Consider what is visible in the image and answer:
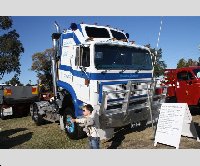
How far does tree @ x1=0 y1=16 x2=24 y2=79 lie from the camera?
1104 inches

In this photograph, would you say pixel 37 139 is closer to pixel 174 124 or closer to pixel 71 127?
pixel 71 127

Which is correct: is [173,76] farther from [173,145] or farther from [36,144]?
[36,144]

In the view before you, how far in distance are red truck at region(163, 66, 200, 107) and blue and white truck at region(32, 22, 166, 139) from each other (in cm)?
305

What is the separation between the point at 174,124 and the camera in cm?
798

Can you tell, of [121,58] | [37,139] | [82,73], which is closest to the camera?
[82,73]

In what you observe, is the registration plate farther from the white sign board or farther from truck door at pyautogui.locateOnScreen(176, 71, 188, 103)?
the white sign board

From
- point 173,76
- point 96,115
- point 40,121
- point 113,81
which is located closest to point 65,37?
point 113,81

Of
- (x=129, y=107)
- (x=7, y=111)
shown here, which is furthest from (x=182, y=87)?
(x=7, y=111)

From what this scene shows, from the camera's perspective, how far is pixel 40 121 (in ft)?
43.7

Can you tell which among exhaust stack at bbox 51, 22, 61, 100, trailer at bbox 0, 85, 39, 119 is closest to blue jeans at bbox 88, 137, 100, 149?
exhaust stack at bbox 51, 22, 61, 100

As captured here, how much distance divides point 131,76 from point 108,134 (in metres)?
2.06

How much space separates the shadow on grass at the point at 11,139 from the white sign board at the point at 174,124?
15.4 ft

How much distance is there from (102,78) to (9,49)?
2197 cm

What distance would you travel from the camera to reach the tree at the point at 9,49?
2805 centimetres
